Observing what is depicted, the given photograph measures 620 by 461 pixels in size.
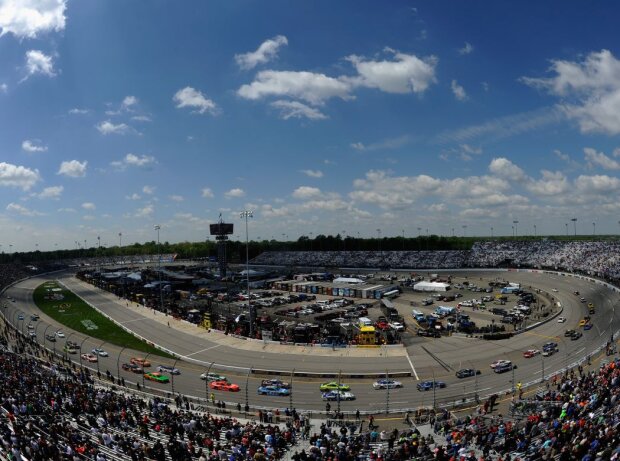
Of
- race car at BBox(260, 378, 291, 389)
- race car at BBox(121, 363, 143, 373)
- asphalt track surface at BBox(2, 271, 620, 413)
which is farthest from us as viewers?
race car at BBox(121, 363, 143, 373)

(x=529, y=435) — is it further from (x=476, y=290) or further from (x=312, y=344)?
(x=476, y=290)

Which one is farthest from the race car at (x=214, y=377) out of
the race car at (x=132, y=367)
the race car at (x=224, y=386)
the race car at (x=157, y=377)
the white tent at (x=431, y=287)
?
the white tent at (x=431, y=287)

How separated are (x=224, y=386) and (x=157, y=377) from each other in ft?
24.3

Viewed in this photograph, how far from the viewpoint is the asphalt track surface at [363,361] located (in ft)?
117

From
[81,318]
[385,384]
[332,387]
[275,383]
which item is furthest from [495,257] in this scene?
[275,383]

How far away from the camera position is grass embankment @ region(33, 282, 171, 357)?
57600mm

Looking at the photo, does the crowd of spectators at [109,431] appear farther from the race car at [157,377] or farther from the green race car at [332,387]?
the green race car at [332,387]

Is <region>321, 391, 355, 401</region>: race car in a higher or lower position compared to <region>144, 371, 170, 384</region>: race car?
higher

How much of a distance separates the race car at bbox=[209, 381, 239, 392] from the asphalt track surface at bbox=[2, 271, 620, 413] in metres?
0.53

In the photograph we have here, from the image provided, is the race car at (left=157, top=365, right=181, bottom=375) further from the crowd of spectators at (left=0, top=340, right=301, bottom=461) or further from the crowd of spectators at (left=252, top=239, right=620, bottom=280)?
the crowd of spectators at (left=252, top=239, right=620, bottom=280)

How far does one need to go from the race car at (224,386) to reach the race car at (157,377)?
5.04 metres

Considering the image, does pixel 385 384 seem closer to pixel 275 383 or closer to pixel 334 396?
pixel 334 396

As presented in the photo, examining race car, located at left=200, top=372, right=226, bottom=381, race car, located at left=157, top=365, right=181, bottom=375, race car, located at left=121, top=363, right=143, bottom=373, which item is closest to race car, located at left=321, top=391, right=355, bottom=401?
race car, located at left=200, top=372, right=226, bottom=381

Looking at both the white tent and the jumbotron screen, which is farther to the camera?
the jumbotron screen
